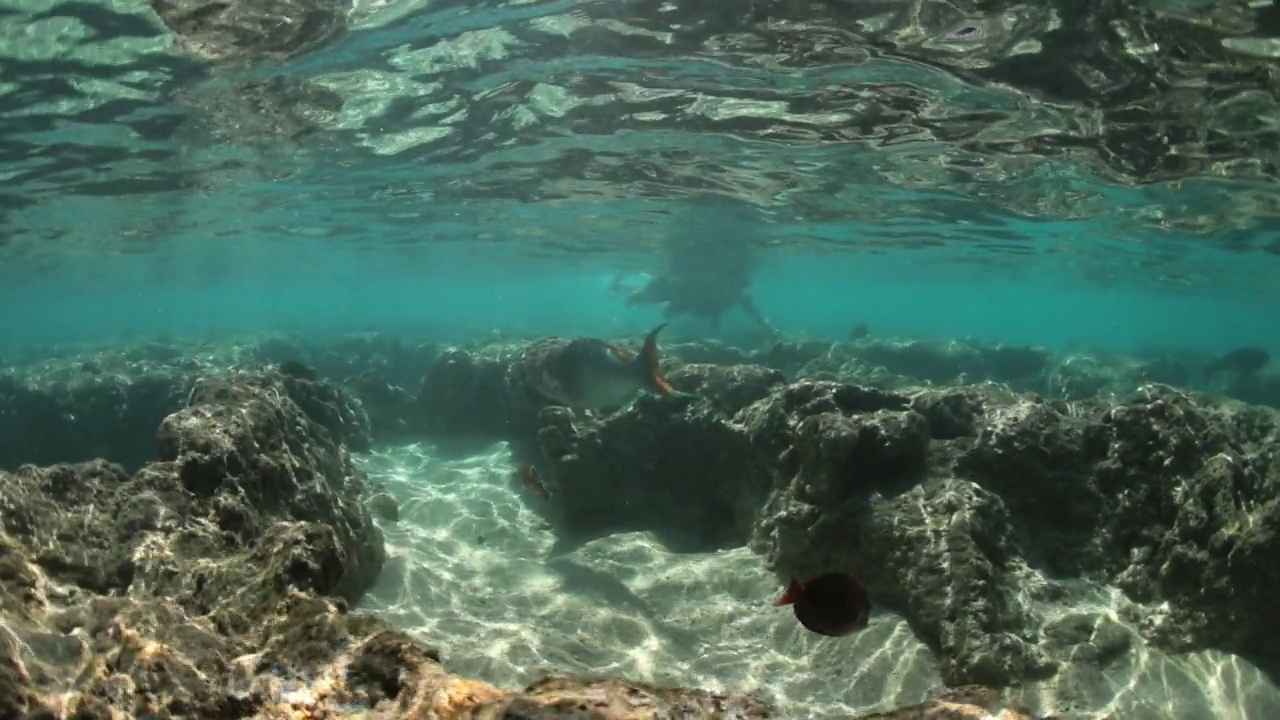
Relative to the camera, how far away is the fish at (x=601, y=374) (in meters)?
8.59

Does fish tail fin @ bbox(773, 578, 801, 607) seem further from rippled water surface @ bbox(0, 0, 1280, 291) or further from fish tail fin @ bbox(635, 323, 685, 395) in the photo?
rippled water surface @ bbox(0, 0, 1280, 291)

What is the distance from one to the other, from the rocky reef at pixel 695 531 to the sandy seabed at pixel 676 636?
0.83ft

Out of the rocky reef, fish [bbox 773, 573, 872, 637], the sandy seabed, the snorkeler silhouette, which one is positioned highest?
fish [bbox 773, 573, 872, 637]

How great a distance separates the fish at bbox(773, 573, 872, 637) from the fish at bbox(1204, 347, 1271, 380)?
30167mm

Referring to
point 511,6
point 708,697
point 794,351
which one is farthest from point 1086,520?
point 794,351

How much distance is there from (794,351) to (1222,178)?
11.0m

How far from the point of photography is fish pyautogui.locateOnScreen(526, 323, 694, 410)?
28.2 feet

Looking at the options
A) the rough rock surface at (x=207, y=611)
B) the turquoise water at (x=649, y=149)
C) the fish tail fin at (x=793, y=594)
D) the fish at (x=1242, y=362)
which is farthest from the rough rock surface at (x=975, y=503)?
the fish at (x=1242, y=362)

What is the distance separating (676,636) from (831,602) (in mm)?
4168

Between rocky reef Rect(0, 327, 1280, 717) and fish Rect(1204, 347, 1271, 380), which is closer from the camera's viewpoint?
rocky reef Rect(0, 327, 1280, 717)

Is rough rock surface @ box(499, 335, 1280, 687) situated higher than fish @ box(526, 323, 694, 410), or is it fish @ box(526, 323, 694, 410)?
fish @ box(526, 323, 694, 410)

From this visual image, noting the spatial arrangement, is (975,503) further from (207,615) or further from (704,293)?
(704,293)

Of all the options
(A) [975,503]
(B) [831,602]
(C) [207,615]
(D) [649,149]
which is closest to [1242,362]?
(D) [649,149]

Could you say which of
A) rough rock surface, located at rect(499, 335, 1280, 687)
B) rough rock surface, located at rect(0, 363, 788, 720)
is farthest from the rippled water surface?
rough rock surface, located at rect(0, 363, 788, 720)
